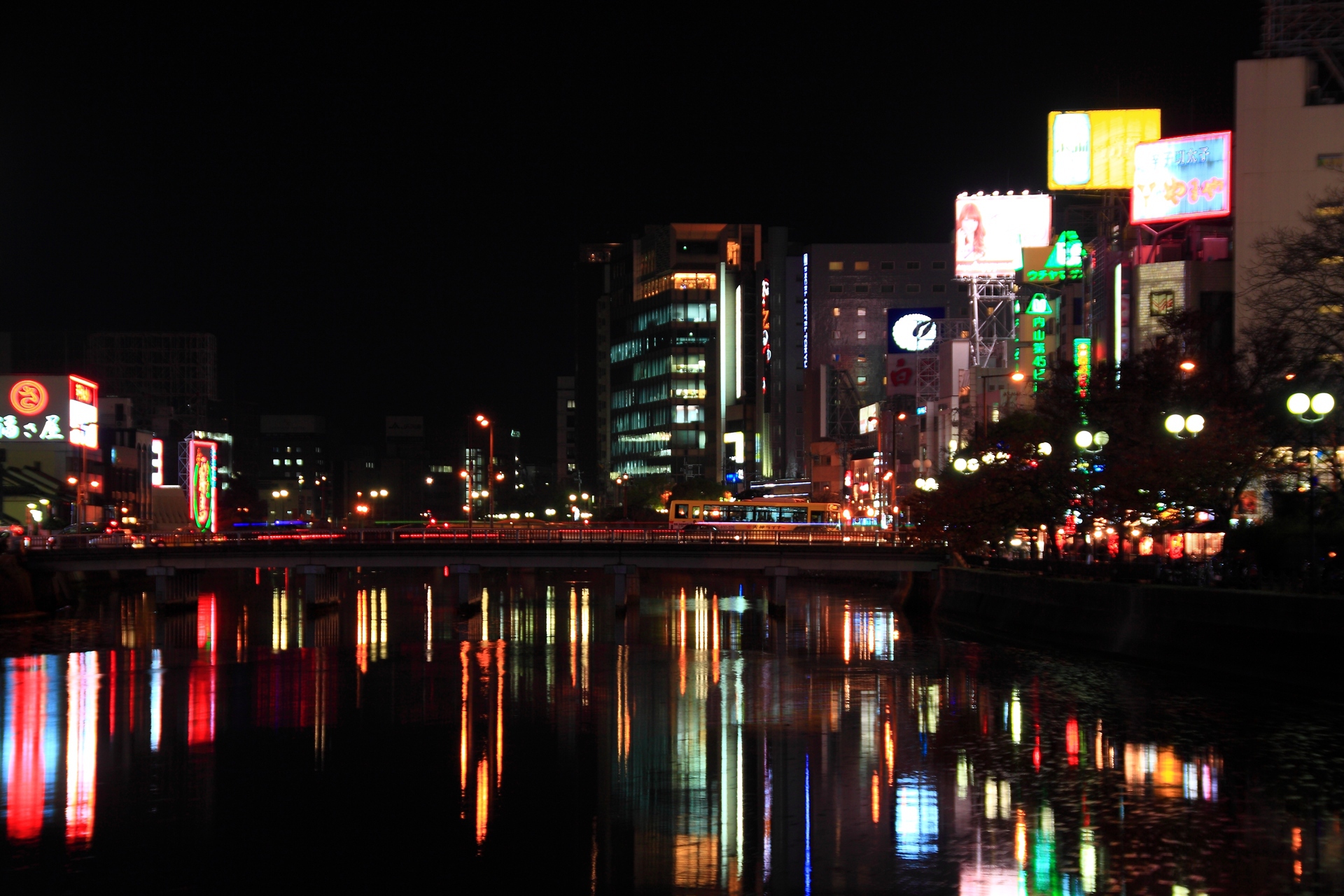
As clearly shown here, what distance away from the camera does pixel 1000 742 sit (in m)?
27.5

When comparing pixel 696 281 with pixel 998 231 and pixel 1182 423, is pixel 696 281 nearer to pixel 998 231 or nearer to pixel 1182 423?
pixel 998 231

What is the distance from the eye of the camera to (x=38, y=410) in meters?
111

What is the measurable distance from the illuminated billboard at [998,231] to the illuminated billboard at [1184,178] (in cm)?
2776

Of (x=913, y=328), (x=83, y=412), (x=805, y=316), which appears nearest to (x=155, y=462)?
Answer: (x=83, y=412)

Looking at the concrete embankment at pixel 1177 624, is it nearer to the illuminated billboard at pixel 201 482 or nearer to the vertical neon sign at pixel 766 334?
the illuminated billboard at pixel 201 482

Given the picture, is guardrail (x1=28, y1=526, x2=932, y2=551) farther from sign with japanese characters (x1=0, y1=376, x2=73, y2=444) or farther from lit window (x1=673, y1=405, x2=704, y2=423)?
lit window (x1=673, y1=405, x2=704, y2=423)

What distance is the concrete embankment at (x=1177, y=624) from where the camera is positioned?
30.2 m

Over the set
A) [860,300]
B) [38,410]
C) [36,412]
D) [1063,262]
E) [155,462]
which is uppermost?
[860,300]

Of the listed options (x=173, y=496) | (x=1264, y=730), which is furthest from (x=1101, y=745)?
(x=173, y=496)

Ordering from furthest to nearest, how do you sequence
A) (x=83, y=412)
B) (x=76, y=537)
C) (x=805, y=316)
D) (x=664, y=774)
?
(x=805, y=316) < (x=83, y=412) < (x=76, y=537) < (x=664, y=774)

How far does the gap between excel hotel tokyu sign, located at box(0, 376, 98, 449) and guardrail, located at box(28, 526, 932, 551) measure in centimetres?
3449

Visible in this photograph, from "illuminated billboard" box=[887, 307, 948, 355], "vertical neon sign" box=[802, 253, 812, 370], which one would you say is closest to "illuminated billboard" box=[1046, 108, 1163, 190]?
"illuminated billboard" box=[887, 307, 948, 355]

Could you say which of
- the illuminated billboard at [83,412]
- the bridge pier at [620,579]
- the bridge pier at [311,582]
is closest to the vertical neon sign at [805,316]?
the illuminated billboard at [83,412]

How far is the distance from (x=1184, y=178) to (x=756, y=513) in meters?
47.9
